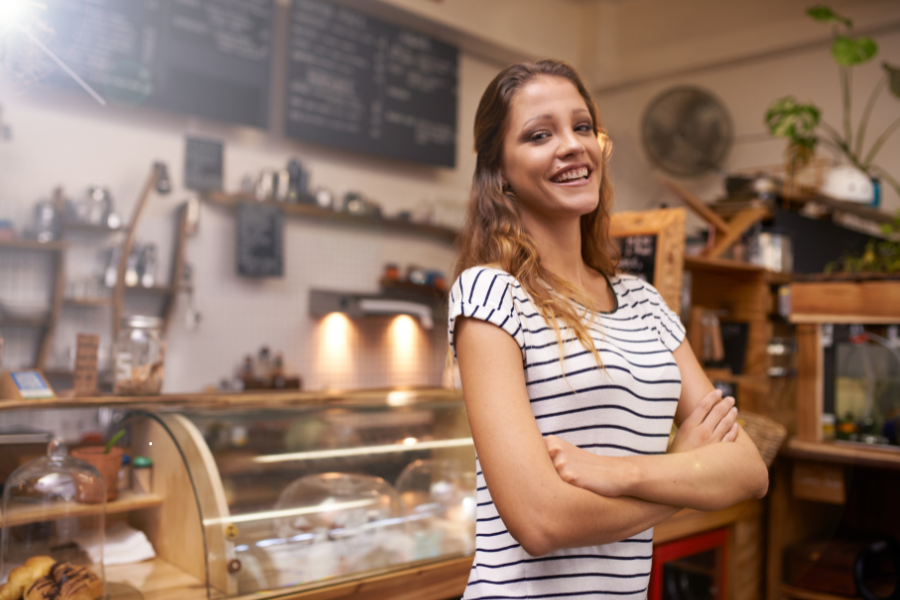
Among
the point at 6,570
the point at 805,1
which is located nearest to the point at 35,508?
the point at 6,570

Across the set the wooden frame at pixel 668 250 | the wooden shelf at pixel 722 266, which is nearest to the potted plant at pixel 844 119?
the wooden shelf at pixel 722 266

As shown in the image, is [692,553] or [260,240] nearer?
[692,553]

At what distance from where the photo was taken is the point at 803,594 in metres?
2.79

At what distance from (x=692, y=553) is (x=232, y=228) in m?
3.20

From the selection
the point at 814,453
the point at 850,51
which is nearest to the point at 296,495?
the point at 814,453

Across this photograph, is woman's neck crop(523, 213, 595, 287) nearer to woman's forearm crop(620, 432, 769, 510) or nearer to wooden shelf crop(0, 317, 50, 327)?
woman's forearm crop(620, 432, 769, 510)

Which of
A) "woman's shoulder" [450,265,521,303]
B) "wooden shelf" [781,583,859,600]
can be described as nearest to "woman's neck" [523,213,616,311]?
"woman's shoulder" [450,265,521,303]

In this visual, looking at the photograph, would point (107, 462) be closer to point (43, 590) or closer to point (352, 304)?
point (43, 590)

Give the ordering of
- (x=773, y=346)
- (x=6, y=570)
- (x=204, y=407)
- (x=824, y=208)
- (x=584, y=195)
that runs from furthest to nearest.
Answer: (x=824, y=208) < (x=773, y=346) < (x=204, y=407) < (x=6, y=570) < (x=584, y=195)

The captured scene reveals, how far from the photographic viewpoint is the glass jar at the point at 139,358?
1.96m

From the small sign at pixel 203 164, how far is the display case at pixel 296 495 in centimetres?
242

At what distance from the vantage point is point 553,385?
3.40ft

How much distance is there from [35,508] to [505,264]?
124 centimetres

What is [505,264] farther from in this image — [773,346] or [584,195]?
[773,346]
